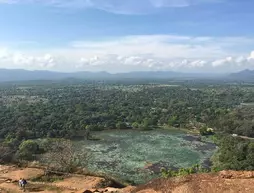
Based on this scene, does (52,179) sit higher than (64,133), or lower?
higher

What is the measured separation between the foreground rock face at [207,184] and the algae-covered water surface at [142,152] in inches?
839

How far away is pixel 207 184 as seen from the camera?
16.0 m

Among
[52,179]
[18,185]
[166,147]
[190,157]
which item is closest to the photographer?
A: [18,185]

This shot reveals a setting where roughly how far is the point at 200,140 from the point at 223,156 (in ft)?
51.8

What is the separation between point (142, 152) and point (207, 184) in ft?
127

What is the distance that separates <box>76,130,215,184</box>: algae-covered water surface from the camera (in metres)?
44.8

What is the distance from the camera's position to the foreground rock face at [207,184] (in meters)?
15.4

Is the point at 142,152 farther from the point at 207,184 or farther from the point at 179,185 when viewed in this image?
the point at 207,184

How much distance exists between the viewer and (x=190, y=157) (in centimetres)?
5234

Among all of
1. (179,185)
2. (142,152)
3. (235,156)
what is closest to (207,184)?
(179,185)

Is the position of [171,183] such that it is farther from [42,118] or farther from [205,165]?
[42,118]

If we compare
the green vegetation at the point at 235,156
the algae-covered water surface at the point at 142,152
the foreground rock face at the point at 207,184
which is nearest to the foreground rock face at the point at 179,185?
the foreground rock face at the point at 207,184

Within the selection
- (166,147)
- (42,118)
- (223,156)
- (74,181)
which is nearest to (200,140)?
(166,147)

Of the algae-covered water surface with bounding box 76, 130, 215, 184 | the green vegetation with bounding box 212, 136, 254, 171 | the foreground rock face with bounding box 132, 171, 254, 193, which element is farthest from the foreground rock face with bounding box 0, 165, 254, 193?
the green vegetation with bounding box 212, 136, 254, 171
